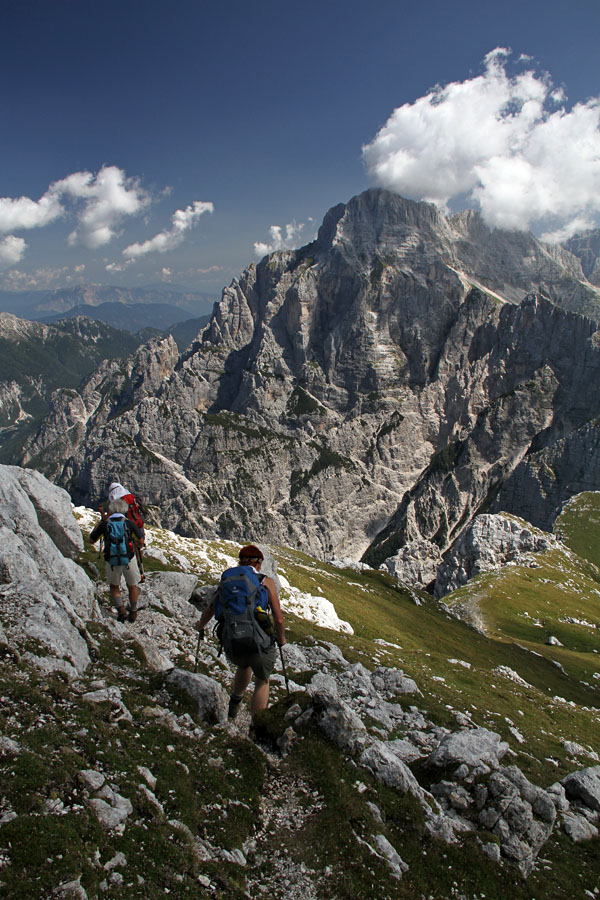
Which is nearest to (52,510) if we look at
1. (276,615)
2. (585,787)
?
(276,615)

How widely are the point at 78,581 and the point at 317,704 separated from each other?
41.0ft

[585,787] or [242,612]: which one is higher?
[242,612]

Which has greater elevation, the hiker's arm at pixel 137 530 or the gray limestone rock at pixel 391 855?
the hiker's arm at pixel 137 530

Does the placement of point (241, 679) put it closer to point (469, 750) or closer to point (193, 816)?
point (193, 816)

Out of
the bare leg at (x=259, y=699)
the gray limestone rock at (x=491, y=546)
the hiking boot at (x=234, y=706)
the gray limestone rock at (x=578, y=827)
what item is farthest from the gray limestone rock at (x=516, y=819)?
the gray limestone rock at (x=491, y=546)

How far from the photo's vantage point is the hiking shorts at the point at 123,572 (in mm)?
20734

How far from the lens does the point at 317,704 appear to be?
49.2 feet

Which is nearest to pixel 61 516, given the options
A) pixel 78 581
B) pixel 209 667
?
pixel 78 581

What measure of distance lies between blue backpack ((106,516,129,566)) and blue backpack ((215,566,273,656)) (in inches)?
331

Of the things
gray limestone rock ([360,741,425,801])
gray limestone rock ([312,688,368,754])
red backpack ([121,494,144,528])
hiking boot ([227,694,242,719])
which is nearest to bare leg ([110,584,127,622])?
red backpack ([121,494,144,528])

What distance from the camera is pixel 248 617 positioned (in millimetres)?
12805

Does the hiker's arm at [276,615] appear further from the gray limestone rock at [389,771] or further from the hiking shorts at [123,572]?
the hiking shorts at [123,572]

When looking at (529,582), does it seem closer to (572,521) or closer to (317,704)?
(572,521)

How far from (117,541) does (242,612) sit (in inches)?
370
